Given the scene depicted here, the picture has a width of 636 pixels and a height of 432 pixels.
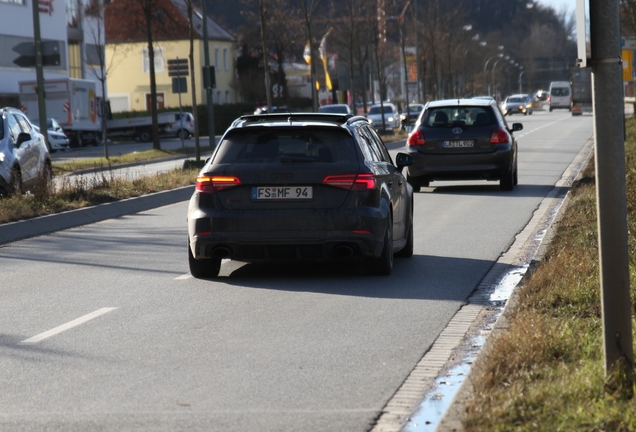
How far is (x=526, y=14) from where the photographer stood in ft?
546

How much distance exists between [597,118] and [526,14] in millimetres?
166686

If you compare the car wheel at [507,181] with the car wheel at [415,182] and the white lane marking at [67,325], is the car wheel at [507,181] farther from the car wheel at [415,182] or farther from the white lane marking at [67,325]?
the white lane marking at [67,325]

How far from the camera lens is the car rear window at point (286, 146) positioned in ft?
31.5

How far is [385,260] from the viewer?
387 inches

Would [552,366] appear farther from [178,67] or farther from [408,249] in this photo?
[178,67]

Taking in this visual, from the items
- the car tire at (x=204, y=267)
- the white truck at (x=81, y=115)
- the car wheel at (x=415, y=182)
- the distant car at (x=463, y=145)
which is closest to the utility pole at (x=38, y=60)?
the car wheel at (x=415, y=182)

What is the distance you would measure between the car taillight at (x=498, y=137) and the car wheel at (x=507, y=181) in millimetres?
520

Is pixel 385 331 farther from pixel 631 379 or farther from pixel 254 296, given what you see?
pixel 631 379

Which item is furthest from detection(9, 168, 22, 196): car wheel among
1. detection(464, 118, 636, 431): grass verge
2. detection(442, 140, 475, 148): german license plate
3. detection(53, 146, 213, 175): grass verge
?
detection(53, 146, 213, 175): grass verge

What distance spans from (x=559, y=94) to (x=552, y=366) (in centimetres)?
10398

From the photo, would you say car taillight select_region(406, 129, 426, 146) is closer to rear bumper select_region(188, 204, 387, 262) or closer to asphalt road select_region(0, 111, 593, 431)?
asphalt road select_region(0, 111, 593, 431)

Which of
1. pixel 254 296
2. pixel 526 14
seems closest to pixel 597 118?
pixel 254 296

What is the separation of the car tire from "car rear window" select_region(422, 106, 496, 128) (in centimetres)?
997

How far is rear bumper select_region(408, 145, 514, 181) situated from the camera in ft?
62.7
